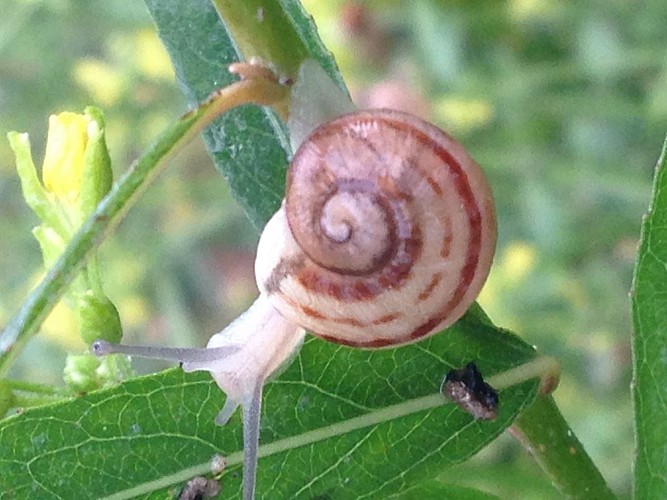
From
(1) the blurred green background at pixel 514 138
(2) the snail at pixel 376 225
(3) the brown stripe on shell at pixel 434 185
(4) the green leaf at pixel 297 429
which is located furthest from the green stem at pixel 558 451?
(1) the blurred green background at pixel 514 138

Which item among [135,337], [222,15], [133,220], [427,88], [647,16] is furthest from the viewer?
[135,337]

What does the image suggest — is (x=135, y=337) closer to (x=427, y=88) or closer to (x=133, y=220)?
(x=133, y=220)

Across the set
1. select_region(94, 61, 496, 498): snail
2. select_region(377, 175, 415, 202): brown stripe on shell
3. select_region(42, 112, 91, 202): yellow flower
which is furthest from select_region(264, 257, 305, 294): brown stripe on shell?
select_region(42, 112, 91, 202): yellow flower

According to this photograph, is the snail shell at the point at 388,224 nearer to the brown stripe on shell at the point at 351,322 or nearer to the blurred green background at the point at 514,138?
the brown stripe on shell at the point at 351,322

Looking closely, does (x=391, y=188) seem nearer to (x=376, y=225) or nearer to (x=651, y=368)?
(x=376, y=225)

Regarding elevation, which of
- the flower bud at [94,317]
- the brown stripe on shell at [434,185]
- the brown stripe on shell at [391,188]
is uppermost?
the brown stripe on shell at [391,188]

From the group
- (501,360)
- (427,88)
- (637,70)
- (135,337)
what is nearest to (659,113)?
(637,70)

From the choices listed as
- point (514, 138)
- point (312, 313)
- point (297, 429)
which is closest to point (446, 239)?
point (312, 313)
